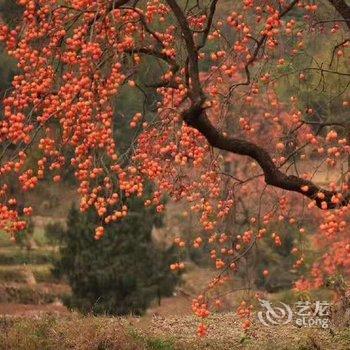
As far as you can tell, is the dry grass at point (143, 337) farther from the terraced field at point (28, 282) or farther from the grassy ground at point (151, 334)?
the terraced field at point (28, 282)

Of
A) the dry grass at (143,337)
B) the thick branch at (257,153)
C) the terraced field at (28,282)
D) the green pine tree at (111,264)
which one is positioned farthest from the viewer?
the terraced field at (28,282)

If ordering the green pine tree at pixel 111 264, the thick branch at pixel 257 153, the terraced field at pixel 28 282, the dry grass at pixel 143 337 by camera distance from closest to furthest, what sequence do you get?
the thick branch at pixel 257 153, the dry grass at pixel 143 337, the green pine tree at pixel 111 264, the terraced field at pixel 28 282

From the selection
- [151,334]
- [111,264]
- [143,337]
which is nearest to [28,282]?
[111,264]

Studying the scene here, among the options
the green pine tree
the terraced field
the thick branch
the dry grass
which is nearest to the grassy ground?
the dry grass

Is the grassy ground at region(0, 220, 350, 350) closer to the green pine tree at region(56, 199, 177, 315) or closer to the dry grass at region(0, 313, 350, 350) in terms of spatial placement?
the dry grass at region(0, 313, 350, 350)

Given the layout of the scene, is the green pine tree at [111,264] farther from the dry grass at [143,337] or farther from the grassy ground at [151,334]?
the dry grass at [143,337]

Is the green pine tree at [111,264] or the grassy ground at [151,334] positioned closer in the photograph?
the grassy ground at [151,334]

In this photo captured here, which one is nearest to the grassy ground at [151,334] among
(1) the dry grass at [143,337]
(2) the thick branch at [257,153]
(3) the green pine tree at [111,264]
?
(1) the dry grass at [143,337]

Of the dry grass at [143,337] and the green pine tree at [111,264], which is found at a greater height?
the green pine tree at [111,264]

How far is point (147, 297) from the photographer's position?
19234 millimetres

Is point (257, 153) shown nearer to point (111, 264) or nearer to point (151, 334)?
point (151, 334)

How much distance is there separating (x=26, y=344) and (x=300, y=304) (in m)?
5.71

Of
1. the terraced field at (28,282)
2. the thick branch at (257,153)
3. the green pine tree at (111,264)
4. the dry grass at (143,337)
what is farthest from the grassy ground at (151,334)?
the terraced field at (28,282)

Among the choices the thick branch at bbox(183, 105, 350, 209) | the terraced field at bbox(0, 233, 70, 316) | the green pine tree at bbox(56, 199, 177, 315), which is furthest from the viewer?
the terraced field at bbox(0, 233, 70, 316)
